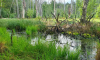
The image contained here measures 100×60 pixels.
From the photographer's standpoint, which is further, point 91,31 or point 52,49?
point 91,31

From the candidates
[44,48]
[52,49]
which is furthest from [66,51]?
[44,48]

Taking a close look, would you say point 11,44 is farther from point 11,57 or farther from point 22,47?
point 11,57

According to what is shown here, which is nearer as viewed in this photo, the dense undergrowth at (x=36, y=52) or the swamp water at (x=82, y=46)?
the dense undergrowth at (x=36, y=52)

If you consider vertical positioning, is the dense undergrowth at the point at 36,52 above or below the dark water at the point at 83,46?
above

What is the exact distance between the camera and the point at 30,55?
3.57 m

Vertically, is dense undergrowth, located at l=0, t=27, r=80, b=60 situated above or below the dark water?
above

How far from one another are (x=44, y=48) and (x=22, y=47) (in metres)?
0.68

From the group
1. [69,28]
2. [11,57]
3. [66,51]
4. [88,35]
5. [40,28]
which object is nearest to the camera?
[11,57]

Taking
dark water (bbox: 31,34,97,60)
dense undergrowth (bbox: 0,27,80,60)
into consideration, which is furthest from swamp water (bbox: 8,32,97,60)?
dense undergrowth (bbox: 0,27,80,60)

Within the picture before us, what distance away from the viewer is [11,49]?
12.6 ft

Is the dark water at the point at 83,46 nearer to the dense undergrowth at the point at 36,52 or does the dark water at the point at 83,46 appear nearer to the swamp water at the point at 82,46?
the swamp water at the point at 82,46

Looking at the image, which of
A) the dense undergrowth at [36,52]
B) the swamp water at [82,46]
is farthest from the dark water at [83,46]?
the dense undergrowth at [36,52]

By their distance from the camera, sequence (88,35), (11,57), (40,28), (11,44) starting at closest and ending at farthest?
(11,57)
(11,44)
(88,35)
(40,28)

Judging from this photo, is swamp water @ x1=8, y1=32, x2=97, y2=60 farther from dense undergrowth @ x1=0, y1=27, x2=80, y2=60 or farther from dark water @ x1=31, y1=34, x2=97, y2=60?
dense undergrowth @ x1=0, y1=27, x2=80, y2=60
